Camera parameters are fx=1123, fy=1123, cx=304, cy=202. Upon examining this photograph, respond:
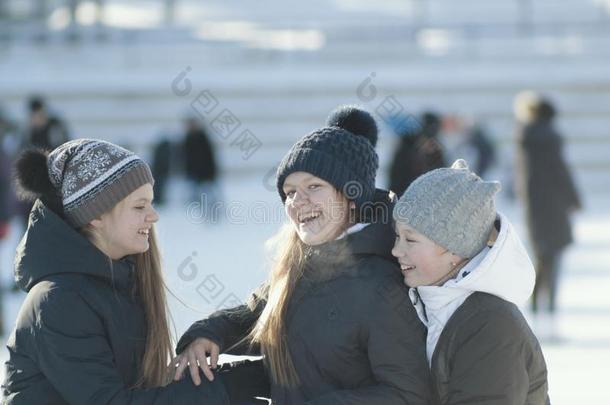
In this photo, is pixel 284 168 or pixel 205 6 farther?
pixel 205 6

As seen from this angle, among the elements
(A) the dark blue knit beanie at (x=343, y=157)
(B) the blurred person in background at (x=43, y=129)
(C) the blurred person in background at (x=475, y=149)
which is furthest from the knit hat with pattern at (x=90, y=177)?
(C) the blurred person in background at (x=475, y=149)

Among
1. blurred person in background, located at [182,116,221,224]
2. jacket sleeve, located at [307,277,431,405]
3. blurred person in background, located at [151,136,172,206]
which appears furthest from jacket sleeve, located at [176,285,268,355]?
blurred person in background, located at [151,136,172,206]

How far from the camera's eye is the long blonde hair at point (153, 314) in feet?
10.9

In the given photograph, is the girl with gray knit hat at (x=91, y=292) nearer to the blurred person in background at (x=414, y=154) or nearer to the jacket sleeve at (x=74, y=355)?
the jacket sleeve at (x=74, y=355)

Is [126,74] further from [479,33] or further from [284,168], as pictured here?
[284,168]

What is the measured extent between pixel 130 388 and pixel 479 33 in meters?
21.1

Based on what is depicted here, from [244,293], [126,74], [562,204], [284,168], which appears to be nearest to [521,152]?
[562,204]

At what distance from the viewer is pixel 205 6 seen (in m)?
34.4

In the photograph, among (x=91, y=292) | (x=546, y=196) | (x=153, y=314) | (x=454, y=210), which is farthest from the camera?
(x=546, y=196)

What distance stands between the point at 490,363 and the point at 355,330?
40 centimetres

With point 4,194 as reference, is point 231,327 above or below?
below

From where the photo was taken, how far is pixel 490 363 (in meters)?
2.97

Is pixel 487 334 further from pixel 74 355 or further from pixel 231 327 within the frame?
pixel 74 355

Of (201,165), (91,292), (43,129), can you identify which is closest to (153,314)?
(91,292)
